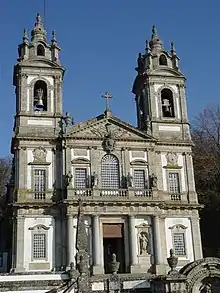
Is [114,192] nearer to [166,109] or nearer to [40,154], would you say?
[40,154]

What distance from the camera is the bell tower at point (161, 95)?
3111cm

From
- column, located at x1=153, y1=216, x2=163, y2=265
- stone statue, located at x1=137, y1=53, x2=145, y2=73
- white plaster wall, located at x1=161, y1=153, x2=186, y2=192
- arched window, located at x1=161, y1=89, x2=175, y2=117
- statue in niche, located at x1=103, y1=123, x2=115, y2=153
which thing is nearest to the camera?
column, located at x1=153, y1=216, x2=163, y2=265

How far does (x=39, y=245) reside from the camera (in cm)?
2666

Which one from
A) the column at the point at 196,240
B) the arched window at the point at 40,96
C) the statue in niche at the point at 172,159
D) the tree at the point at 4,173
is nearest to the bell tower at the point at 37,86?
the arched window at the point at 40,96

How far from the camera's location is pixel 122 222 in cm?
2747

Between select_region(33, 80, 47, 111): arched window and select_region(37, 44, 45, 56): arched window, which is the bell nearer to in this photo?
select_region(33, 80, 47, 111): arched window

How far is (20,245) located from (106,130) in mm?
9072

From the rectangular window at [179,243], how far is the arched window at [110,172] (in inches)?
192

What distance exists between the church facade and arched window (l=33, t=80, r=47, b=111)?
0.07m

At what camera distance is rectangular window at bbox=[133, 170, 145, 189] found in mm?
28861

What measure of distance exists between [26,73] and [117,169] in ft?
29.2

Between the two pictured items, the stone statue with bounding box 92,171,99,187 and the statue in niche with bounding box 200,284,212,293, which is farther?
the stone statue with bounding box 92,171,99,187

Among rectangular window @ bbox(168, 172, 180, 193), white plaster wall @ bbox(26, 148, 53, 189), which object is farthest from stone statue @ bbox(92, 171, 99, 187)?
rectangular window @ bbox(168, 172, 180, 193)

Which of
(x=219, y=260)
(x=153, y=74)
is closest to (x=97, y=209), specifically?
(x=219, y=260)
